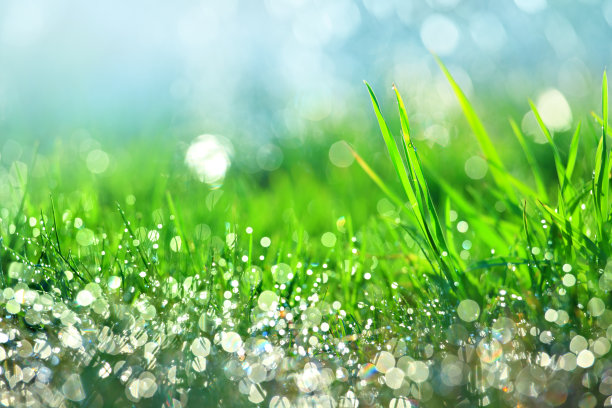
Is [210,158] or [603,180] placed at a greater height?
[603,180]

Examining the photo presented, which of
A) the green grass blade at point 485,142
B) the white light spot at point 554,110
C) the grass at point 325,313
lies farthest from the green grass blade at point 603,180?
the white light spot at point 554,110

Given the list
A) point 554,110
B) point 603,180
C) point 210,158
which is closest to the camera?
point 603,180

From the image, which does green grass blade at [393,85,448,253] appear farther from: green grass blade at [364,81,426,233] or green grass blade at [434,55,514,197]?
green grass blade at [434,55,514,197]

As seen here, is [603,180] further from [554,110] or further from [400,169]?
[554,110]

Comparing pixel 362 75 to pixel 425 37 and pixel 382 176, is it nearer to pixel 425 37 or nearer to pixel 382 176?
pixel 425 37

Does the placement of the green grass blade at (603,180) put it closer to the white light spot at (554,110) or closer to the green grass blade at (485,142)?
the green grass blade at (485,142)

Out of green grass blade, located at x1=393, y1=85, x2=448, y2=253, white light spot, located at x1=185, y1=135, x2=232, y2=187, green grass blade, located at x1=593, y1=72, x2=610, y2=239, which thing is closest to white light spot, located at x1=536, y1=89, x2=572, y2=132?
white light spot, located at x1=185, y1=135, x2=232, y2=187

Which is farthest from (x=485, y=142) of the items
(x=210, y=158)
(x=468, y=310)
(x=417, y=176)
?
(x=210, y=158)

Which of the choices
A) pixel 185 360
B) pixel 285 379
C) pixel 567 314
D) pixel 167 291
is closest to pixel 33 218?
pixel 167 291
